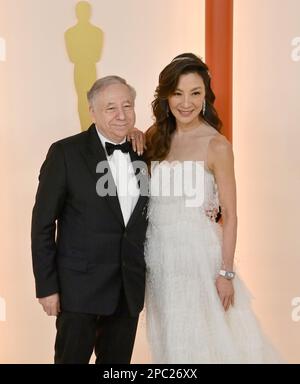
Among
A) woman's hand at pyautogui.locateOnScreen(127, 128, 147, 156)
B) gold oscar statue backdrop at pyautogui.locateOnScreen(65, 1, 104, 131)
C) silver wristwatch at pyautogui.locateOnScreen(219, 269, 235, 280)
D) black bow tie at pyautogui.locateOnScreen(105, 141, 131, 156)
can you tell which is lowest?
silver wristwatch at pyautogui.locateOnScreen(219, 269, 235, 280)

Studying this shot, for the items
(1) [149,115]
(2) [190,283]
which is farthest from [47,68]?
(2) [190,283]

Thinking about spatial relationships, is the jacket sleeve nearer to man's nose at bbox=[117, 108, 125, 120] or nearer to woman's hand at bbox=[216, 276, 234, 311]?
man's nose at bbox=[117, 108, 125, 120]

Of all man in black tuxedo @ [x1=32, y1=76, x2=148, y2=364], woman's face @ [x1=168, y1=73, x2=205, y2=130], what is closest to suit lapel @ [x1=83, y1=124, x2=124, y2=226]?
man in black tuxedo @ [x1=32, y1=76, x2=148, y2=364]

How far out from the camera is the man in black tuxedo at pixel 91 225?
7.59ft

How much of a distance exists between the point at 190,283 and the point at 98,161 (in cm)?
66

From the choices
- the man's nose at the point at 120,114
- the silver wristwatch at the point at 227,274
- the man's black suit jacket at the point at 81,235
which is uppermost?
the man's nose at the point at 120,114

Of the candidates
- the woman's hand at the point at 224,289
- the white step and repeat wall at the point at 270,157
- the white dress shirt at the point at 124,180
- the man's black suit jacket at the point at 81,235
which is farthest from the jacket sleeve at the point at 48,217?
the white step and repeat wall at the point at 270,157

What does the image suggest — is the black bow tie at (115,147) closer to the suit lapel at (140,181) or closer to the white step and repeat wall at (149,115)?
the suit lapel at (140,181)

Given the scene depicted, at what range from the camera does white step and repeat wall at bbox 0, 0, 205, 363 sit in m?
3.16

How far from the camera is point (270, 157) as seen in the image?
10.8 ft

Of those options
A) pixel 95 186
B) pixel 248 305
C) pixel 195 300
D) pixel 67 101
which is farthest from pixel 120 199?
pixel 67 101

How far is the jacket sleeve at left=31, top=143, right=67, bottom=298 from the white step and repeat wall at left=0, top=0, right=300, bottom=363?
0.95 meters

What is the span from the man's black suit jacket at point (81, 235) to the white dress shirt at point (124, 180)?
0.04 meters
